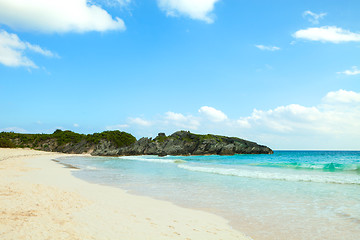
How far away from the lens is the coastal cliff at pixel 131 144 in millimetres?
83938

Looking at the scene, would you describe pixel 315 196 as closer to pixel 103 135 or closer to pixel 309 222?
pixel 309 222

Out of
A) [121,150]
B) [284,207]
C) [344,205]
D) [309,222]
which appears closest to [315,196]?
[344,205]

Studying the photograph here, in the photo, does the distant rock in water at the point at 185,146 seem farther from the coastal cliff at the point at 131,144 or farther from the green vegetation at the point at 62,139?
the green vegetation at the point at 62,139

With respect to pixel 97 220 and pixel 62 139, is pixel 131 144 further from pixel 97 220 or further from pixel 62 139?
pixel 97 220

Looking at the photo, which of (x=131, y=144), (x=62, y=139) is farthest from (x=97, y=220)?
(x=62, y=139)

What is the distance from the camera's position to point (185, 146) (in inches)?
3632

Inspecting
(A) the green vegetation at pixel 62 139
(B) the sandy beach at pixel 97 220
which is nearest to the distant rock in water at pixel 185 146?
(A) the green vegetation at pixel 62 139

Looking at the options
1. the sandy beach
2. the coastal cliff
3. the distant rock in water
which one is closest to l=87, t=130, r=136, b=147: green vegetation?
the coastal cliff

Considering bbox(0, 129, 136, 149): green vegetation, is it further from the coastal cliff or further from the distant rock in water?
the distant rock in water

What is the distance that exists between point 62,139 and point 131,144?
40.7m

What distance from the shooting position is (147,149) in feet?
286

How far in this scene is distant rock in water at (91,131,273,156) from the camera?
81.9 meters

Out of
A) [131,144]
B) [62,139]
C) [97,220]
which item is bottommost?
[97,220]

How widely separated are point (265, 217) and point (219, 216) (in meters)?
1.69
